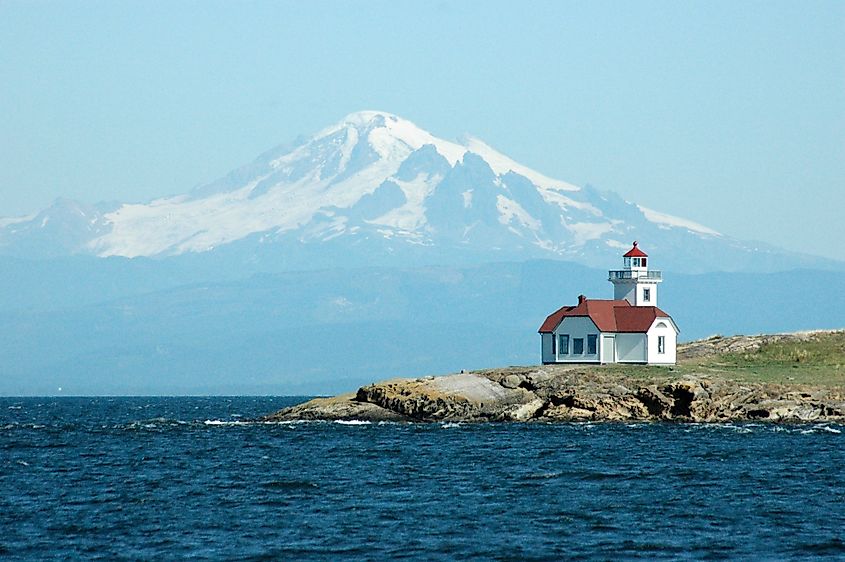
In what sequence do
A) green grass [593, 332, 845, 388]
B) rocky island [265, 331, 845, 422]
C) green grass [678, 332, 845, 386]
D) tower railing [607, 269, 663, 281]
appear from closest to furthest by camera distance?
1. rocky island [265, 331, 845, 422]
2. green grass [593, 332, 845, 388]
3. green grass [678, 332, 845, 386]
4. tower railing [607, 269, 663, 281]

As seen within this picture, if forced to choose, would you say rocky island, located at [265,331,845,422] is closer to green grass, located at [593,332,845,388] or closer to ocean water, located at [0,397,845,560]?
green grass, located at [593,332,845,388]

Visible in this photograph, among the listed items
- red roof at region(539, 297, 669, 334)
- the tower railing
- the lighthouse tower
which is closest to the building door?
red roof at region(539, 297, 669, 334)

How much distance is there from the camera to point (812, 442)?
82312mm

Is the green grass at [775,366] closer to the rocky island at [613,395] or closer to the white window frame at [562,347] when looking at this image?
the rocky island at [613,395]

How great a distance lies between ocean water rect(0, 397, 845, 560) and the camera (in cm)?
4881

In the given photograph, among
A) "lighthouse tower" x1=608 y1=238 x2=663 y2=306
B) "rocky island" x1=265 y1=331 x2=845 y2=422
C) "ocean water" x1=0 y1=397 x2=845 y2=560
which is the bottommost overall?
"ocean water" x1=0 y1=397 x2=845 y2=560

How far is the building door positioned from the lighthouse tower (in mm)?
4940

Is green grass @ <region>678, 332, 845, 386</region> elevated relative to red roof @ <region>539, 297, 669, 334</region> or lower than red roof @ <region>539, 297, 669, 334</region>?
lower

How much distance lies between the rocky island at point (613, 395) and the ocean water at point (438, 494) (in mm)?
3806

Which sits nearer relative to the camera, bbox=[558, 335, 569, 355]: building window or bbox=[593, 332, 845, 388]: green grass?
bbox=[593, 332, 845, 388]: green grass

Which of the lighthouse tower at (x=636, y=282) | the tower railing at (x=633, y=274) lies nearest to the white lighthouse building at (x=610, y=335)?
the lighthouse tower at (x=636, y=282)

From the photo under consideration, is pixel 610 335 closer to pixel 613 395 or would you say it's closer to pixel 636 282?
pixel 636 282

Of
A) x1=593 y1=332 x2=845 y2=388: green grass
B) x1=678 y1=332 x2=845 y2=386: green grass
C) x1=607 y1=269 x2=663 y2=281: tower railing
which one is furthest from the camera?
x1=607 y1=269 x2=663 y2=281: tower railing

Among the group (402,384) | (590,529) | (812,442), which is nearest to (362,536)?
(590,529)
